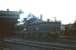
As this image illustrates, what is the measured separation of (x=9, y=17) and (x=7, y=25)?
207 mm

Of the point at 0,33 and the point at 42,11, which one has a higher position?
the point at 42,11

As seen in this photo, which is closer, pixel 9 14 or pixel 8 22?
pixel 9 14

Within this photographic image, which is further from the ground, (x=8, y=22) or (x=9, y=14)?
(x=9, y=14)

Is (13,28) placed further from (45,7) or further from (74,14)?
(74,14)

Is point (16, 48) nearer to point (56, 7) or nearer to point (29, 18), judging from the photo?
point (29, 18)

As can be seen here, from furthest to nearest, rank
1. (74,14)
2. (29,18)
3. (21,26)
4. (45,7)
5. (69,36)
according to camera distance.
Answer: (29,18)
(21,26)
(45,7)
(74,14)
(69,36)

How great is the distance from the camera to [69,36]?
9.02 ft

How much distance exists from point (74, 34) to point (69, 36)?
8 centimetres

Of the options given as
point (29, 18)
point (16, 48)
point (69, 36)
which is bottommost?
point (16, 48)

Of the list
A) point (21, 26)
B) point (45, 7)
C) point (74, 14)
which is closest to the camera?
point (74, 14)

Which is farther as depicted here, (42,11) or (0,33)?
(0,33)

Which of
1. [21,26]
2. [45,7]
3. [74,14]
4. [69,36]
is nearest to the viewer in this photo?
[69,36]

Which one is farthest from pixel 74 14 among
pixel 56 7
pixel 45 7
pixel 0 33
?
pixel 0 33

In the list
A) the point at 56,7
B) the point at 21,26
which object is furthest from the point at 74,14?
the point at 21,26
